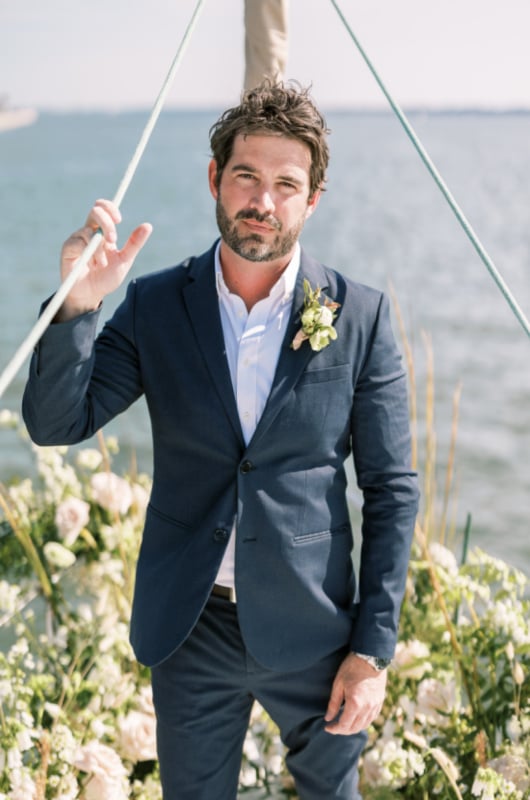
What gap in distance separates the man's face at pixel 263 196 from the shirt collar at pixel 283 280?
0.22 ft

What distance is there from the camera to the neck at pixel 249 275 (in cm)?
183

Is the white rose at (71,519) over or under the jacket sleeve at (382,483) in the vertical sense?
under

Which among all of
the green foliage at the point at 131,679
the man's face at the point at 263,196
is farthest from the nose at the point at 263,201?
the green foliage at the point at 131,679

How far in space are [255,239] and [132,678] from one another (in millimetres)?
1372

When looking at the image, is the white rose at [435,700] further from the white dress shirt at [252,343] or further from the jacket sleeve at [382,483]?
the white dress shirt at [252,343]

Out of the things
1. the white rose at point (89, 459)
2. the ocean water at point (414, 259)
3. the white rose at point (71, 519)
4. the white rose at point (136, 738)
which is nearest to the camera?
the white rose at point (136, 738)

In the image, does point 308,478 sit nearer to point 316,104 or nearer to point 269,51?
point 316,104

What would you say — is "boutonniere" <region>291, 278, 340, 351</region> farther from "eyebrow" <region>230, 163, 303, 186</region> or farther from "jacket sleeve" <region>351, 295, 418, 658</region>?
"eyebrow" <region>230, 163, 303, 186</region>

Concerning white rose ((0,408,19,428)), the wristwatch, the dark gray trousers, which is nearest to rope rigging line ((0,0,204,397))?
the dark gray trousers

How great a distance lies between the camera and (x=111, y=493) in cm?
273

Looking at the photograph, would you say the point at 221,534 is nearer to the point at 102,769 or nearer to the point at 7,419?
the point at 102,769

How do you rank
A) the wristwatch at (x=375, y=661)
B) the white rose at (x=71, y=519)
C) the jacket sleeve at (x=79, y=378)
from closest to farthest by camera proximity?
1. the jacket sleeve at (x=79, y=378)
2. the wristwatch at (x=375, y=661)
3. the white rose at (x=71, y=519)

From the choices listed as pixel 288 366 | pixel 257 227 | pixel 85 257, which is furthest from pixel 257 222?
pixel 85 257

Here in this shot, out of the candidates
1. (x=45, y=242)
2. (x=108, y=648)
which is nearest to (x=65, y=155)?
(x=45, y=242)
